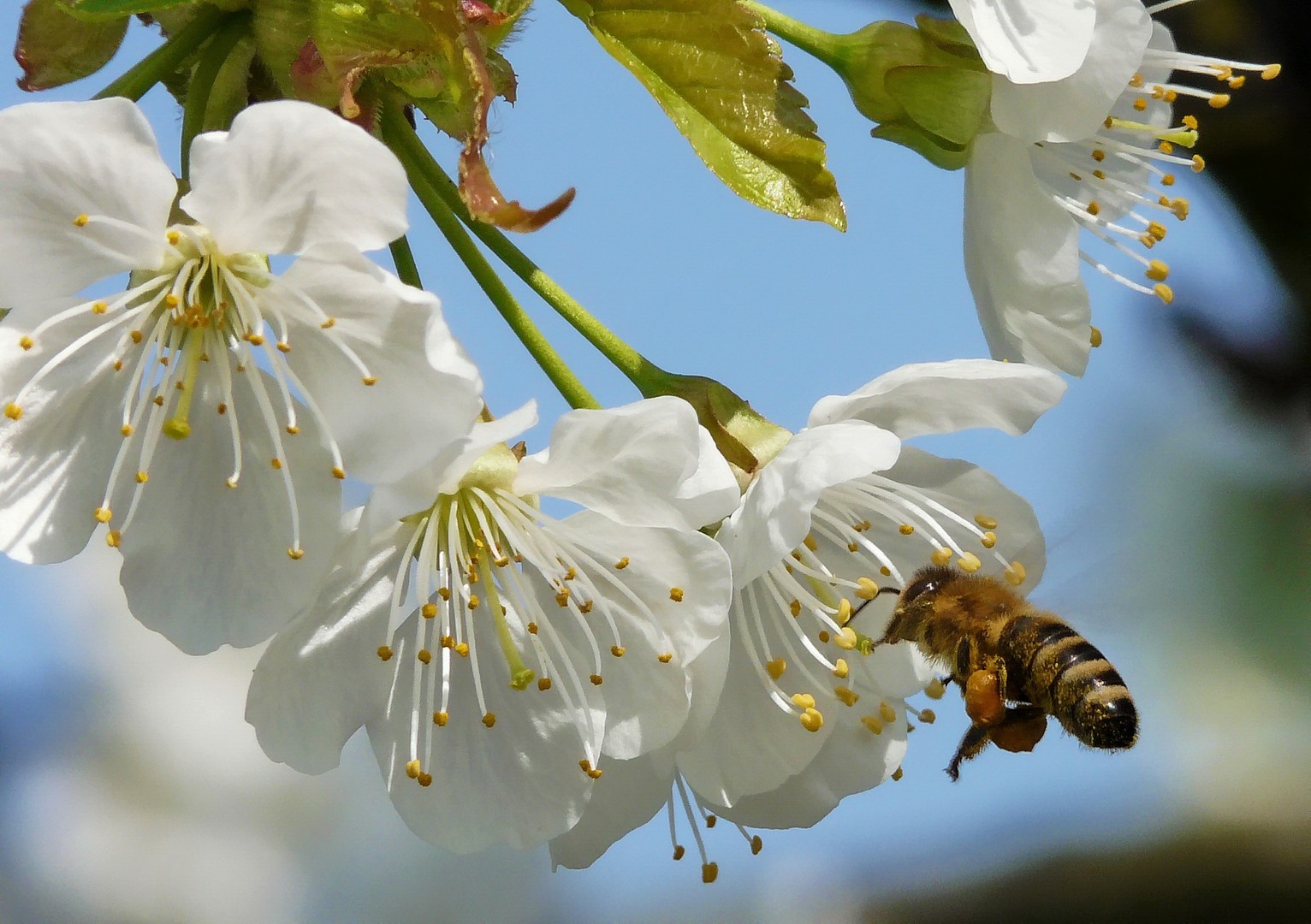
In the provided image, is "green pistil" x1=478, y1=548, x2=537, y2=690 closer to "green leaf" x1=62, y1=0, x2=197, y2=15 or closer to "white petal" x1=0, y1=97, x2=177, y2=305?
"white petal" x1=0, y1=97, x2=177, y2=305

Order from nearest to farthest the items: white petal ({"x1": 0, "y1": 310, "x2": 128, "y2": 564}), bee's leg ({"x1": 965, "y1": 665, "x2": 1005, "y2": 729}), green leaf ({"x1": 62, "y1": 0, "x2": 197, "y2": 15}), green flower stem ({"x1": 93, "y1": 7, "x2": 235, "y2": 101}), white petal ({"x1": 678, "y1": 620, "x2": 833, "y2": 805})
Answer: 1. green leaf ({"x1": 62, "y1": 0, "x2": 197, "y2": 15})
2. white petal ({"x1": 0, "y1": 310, "x2": 128, "y2": 564})
3. green flower stem ({"x1": 93, "y1": 7, "x2": 235, "y2": 101})
4. white petal ({"x1": 678, "y1": 620, "x2": 833, "y2": 805})
5. bee's leg ({"x1": 965, "y1": 665, "x2": 1005, "y2": 729})

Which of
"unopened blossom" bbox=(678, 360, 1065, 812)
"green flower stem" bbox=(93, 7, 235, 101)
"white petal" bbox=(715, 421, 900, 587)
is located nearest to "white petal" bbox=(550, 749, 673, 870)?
"unopened blossom" bbox=(678, 360, 1065, 812)

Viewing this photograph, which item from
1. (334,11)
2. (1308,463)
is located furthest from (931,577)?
(1308,463)

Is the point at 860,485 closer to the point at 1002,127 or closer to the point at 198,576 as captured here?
the point at 1002,127

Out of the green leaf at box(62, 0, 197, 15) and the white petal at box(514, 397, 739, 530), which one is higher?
the green leaf at box(62, 0, 197, 15)

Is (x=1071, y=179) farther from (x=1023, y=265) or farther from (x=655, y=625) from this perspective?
(x=655, y=625)

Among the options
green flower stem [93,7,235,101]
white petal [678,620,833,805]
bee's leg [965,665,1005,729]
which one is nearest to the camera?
green flower stem [93,7,235,101]

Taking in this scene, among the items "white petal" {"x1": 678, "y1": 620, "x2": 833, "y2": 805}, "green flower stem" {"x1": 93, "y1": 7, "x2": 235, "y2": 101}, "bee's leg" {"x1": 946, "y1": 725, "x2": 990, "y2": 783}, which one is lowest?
"bee's leg" {"x1": 946, "y1": 725, "x2": 990, "y2": 783}
